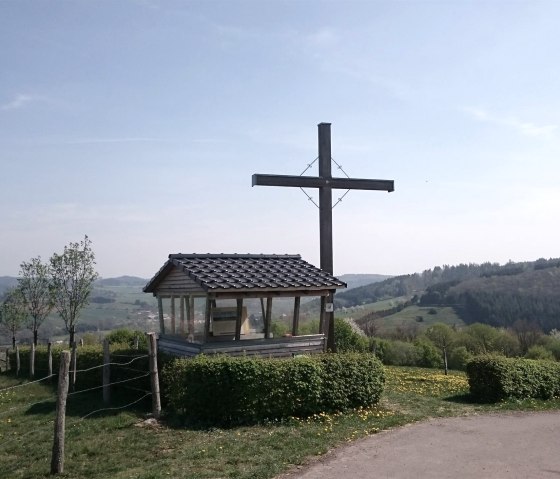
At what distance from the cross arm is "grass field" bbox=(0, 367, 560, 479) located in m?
6.50

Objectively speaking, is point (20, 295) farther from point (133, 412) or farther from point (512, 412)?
point (512, 412)

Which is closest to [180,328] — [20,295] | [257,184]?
[257,184]

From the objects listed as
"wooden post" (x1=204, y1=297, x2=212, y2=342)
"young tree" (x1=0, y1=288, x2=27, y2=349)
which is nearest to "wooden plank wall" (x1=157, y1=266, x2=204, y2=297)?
"wooden post" (x1=204, y1=297, x2=212, y2=342)

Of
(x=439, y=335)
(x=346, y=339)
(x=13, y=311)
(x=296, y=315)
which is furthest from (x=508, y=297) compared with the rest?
(x=296, y=315)

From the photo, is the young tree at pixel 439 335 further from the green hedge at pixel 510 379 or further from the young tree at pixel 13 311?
the young tree at pixel 13 311

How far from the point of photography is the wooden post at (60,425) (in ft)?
32.1

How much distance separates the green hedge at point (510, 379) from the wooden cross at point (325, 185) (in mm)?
4229

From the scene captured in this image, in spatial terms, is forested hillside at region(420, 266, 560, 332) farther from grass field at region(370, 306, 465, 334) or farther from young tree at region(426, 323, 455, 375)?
young tree at region(426, 323, 455, 375)

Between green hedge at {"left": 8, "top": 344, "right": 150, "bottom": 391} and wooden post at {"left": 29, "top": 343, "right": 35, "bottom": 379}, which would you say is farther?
wooden post at {"left": 29, "top": 343, "right": 35, "bottom": 379}

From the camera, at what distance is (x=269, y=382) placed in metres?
13.0

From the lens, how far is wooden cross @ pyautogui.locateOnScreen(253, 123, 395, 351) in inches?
690

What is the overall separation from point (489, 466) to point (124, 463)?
20.2ft

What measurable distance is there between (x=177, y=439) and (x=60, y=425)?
2394mm

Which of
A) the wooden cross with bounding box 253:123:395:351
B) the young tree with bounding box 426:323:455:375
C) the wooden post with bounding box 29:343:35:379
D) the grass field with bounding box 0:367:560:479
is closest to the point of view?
the grass field with bounding box 0:367:560:479
